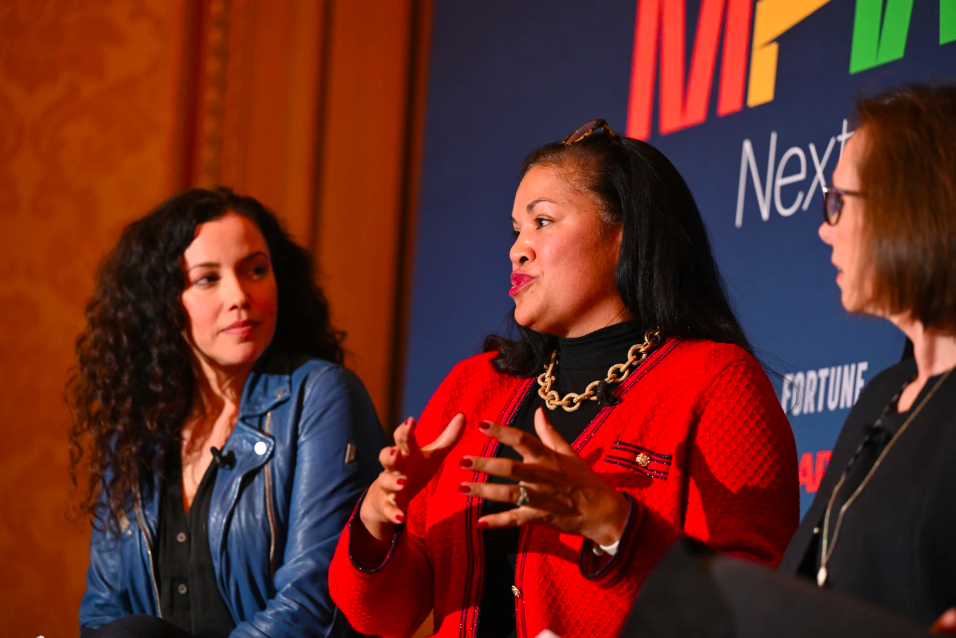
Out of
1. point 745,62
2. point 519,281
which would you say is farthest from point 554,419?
point 745,62

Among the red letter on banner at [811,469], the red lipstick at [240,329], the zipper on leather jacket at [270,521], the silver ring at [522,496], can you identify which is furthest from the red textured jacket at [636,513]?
the red lipstick at [240,329]

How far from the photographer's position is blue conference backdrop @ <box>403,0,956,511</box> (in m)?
2.33

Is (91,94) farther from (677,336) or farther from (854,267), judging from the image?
(854,267)

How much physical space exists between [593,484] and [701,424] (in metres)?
0.34

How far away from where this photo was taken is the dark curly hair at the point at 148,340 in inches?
101

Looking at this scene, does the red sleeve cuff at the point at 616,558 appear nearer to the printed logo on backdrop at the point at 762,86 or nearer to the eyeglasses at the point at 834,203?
the eyeglasses at the point at 834,203

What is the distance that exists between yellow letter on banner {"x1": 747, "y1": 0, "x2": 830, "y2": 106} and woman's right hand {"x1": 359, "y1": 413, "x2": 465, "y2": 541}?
4.45 feet

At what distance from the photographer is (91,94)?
3.81 metres

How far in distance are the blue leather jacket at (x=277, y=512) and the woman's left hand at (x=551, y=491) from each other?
91cm

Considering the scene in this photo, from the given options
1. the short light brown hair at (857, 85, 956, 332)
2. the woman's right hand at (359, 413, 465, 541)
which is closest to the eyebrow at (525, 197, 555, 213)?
the woman's right hand at (359, 413, 465, 541)

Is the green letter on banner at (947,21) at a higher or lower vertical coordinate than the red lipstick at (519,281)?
higher

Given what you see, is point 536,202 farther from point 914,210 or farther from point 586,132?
point 914,210

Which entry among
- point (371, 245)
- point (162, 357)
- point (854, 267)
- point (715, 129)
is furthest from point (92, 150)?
point (854, 267)

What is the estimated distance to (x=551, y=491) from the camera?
146 centimetres
